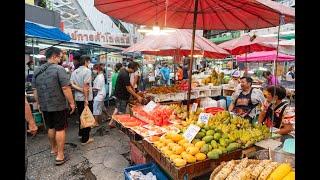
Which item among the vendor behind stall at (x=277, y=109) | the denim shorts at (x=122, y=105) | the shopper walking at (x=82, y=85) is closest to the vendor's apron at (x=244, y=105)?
the vendor behind stall at (x=277, y=109)

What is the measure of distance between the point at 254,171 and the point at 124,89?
5281mm

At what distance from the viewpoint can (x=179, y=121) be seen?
17.9ft

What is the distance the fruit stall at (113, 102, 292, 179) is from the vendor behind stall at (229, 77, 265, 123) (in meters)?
1.61

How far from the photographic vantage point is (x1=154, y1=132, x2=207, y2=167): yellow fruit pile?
136 inches

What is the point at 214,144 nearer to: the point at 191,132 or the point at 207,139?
the point at 207,139

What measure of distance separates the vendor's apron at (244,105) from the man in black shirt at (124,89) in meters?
2.60

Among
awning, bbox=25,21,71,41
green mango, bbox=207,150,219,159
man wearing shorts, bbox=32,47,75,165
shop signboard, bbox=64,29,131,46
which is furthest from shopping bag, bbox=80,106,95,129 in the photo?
shop signboard, bbox=64,29,131,46

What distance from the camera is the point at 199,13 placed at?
225 inches

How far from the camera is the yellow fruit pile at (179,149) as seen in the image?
3.46m

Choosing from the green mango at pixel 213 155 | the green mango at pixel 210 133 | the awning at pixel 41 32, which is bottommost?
the green mango at pixel 213 155

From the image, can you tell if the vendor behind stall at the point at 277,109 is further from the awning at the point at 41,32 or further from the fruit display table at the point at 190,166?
the awning at the point at 41,32

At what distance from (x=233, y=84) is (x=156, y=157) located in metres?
7.89
